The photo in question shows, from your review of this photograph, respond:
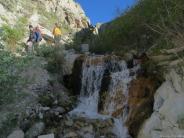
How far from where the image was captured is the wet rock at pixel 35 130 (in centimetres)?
1466

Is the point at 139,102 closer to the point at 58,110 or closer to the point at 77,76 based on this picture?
the point at 58,110

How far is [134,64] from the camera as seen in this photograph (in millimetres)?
16969

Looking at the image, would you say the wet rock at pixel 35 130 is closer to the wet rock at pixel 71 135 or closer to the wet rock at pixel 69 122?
the wet rock at pixel 69 122

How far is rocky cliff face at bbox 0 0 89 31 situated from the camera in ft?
96.1

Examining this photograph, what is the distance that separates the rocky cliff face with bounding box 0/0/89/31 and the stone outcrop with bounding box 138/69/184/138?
14600 millimetres

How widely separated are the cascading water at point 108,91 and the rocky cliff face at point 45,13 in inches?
390


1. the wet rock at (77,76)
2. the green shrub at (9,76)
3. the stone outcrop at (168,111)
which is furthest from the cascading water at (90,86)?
the stone outcrop at (168,111)

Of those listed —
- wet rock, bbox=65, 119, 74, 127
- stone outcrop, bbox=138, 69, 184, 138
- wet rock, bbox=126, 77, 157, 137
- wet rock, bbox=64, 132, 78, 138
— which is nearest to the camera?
stone outcrop, bbox=138, 69, 184, 138

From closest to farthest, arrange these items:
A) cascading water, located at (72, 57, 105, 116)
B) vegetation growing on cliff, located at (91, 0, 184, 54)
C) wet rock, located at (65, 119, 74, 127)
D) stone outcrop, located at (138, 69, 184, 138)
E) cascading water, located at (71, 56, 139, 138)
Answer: stone outcrop, located at (138, 69, 184, 138)
vegetation growing on cliff, located at (91, 0, 184, 54)
wet rock, located at (65, 119, 74, 127)
cascading water, located at (71, 56, 139, 138)
cascading water, located at (72, 57, 105, 116)

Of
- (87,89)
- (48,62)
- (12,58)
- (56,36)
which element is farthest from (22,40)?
(12,58)

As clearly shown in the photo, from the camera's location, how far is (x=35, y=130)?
14820mm

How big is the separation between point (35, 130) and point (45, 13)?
66.1ft

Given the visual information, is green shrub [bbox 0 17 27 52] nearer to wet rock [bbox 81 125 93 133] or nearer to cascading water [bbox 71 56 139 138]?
cascading water [bbox 71 56 139 138]

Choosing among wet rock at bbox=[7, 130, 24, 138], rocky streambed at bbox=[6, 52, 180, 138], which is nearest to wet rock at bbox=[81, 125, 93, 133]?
rocky streambed at bbox=[6, 52, 180, 138]
